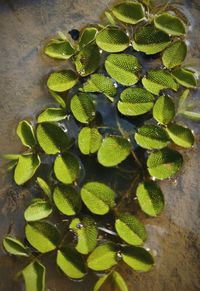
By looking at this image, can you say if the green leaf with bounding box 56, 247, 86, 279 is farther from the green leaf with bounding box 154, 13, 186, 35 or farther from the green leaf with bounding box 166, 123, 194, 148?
the green leaf with bounding box 154, 13, 186, 35

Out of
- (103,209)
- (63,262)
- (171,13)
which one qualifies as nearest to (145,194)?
(103,209)

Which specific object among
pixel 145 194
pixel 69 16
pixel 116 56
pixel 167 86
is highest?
pixel 69 16

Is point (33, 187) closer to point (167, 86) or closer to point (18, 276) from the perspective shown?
point (18, 276)

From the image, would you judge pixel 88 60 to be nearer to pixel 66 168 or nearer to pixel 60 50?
pixel 60 50

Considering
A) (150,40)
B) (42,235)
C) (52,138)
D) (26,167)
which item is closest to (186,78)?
(150,40)

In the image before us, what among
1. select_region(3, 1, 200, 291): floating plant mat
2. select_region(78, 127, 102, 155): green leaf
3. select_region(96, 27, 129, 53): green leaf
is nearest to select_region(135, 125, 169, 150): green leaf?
select_region(3, 1, 200, 291): floating plant mat
